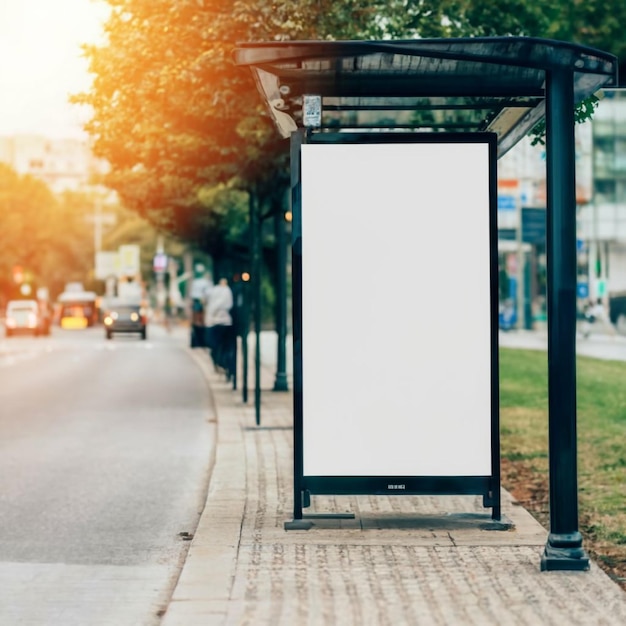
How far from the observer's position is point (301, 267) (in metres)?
7.86

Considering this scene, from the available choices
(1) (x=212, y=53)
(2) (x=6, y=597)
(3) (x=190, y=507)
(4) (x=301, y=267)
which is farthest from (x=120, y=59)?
(2) (x=6, y=597)

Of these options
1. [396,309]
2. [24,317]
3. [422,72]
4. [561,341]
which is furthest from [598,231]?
[561,341]

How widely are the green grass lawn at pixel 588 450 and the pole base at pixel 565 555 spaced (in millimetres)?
478

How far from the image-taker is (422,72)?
743cm

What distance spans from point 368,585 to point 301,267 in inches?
84.7

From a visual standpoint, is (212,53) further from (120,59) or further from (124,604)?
(124,604)

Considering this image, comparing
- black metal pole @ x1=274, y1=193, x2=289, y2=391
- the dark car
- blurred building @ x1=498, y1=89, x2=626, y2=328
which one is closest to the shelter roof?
black metal pole @ x1=274, y1=193, x2=289, y2=391

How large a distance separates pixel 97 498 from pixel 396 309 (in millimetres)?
3246

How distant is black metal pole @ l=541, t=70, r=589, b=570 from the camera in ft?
22.1

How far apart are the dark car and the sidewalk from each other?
49.1 metres

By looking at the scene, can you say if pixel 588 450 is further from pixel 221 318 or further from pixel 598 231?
pixel 598 231

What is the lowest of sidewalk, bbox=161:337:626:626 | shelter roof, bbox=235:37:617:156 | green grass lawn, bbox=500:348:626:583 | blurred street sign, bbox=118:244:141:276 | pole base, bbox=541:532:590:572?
green grass lawn, bbox=500:348:626:583

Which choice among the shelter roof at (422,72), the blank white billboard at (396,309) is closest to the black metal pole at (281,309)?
the shelter roof at (422,72)

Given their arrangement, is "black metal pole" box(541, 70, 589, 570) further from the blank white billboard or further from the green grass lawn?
the blank white billboard
